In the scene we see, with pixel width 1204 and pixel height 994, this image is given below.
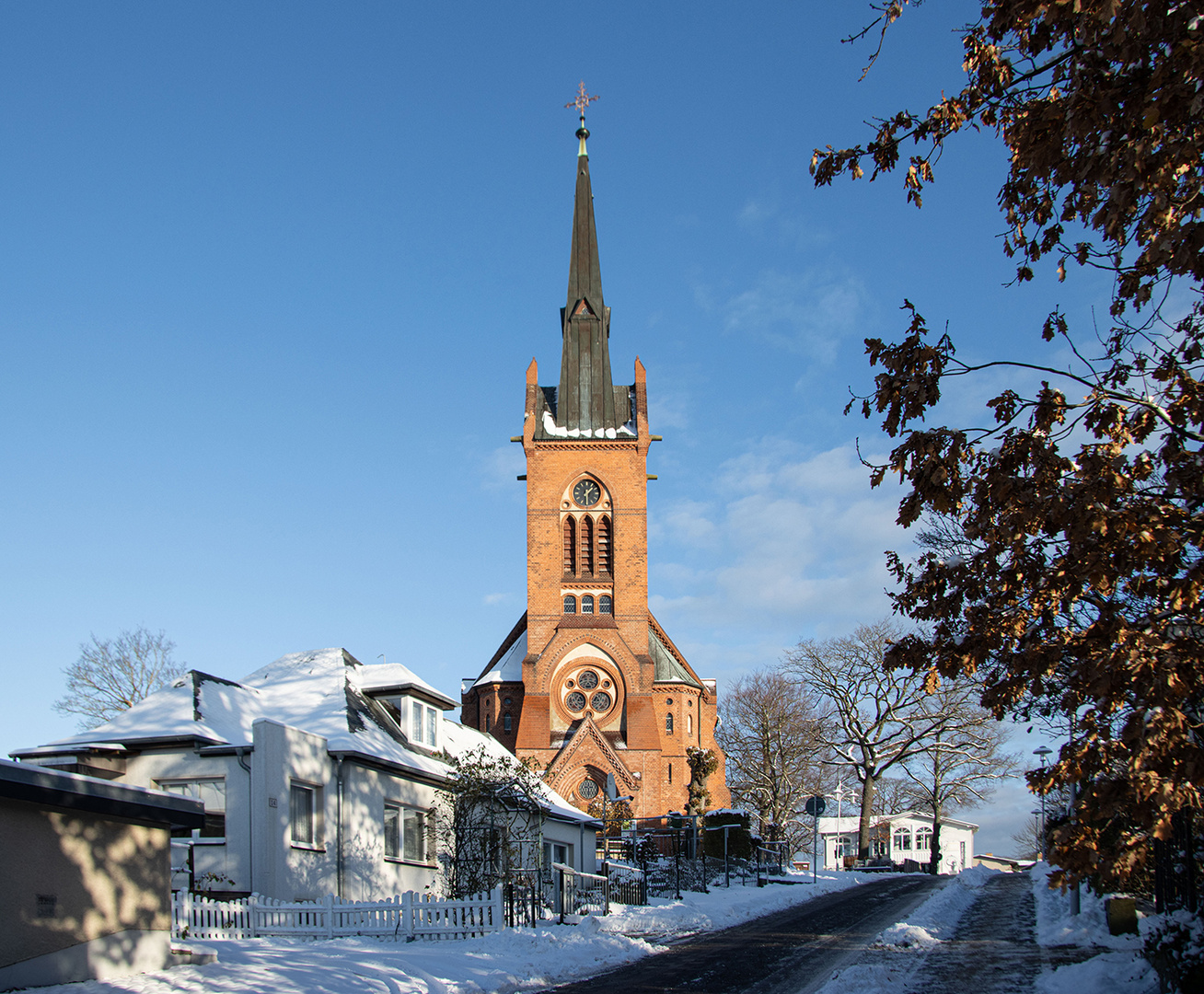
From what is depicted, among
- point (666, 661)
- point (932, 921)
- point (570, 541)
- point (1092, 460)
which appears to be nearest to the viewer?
point (1092, 460)

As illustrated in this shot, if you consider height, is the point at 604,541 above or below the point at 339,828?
above

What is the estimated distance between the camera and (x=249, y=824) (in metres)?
19.1

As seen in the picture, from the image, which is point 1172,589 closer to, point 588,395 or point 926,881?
point 926,881

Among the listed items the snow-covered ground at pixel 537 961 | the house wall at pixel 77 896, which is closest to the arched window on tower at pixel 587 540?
the snow-covered ground at pixel 537 961

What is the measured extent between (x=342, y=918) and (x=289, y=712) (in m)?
7.17

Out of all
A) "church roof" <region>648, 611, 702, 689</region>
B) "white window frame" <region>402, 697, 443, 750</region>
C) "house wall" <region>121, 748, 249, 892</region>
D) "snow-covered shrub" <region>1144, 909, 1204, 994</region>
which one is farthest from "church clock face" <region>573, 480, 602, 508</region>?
"snow-covered shrub" <region>1144, 909, 1204, 994</region>

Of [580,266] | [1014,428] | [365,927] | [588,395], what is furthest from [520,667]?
[1014,428]

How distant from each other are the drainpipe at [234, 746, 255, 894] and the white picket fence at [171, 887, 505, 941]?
1415 millimetres

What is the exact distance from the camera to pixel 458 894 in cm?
2098

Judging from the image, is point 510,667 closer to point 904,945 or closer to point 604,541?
point 604,541

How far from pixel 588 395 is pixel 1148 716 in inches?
2030

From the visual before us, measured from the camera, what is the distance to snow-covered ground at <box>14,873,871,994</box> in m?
11.6

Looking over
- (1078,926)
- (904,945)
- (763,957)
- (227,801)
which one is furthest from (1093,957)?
(227,801)

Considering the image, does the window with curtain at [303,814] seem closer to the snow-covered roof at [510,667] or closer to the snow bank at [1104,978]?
the snow bank at [1104,978]
